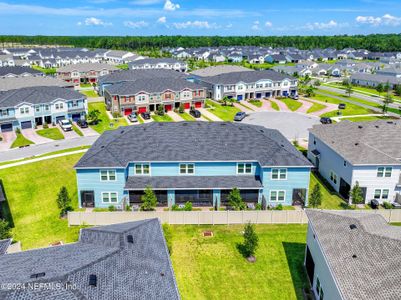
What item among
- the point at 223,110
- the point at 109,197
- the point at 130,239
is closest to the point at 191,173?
the point at 109,197

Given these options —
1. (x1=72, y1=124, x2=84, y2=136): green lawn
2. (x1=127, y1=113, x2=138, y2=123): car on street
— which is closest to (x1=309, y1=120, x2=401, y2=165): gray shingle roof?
(x1=127, y1=113, x2=138, y2=123): car on street

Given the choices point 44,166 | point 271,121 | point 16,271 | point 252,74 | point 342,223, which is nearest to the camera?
point 16,271

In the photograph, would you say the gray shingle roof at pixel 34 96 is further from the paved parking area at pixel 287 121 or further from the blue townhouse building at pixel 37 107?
the paved parking area at pixel 287 121

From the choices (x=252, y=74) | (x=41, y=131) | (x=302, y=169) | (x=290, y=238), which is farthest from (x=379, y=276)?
(x=252, y=74)

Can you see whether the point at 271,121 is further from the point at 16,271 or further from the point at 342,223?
the point at 16,271

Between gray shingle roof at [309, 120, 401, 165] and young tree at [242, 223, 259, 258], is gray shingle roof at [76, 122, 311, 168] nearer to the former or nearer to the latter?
gray shingle roof at [309, 120, 401, 165]

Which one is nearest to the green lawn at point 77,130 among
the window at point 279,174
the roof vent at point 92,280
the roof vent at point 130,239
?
the window at point 279,174

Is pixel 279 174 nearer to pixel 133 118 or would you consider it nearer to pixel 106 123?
pixel 133 118
